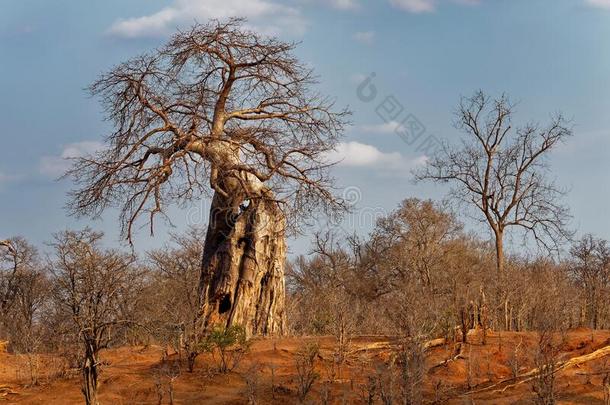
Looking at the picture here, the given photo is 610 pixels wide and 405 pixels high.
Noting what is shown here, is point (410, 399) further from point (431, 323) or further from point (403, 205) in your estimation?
point (403, 205)

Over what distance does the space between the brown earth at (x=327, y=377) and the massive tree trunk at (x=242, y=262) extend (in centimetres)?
90

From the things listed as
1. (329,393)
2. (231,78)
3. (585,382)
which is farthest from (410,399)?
(231,78)

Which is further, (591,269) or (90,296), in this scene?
(591,269)

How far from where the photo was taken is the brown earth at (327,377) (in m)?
9.54

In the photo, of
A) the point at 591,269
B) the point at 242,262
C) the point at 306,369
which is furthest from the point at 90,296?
the point at 591,269

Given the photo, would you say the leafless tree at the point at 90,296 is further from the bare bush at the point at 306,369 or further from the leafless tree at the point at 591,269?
the leafless tree at the point at 591,269

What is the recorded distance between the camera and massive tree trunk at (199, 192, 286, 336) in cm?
1356

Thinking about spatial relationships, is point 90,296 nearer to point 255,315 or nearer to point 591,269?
point 255,315

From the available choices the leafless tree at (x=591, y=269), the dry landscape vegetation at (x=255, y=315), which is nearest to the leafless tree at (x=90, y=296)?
the dry landscape vegetation at (x=255, y=315)

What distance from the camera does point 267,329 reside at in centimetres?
1407

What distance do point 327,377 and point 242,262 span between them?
3753mm

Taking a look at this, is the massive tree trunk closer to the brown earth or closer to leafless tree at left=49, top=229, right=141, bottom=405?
the brown earth

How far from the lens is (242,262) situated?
45.0 feet

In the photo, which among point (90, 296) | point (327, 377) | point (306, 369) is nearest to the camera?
point (90, 296)
